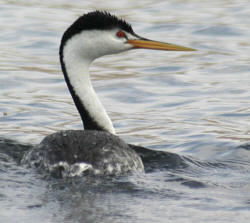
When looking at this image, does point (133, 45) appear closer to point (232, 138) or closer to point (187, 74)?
point (232, 138)

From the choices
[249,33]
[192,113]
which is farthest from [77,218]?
[249,33]

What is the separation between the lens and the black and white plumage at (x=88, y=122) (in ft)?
23.3

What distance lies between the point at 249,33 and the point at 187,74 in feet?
8.58

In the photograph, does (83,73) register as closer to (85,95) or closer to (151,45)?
(85,95)

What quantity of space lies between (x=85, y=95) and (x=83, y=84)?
0.11 meters

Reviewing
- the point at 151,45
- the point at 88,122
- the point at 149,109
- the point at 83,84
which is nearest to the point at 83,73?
the point at 83,84

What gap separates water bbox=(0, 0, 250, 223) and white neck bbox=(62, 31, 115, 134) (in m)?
0.74

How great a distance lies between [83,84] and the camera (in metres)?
8.18

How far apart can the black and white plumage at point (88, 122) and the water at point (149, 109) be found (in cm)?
14

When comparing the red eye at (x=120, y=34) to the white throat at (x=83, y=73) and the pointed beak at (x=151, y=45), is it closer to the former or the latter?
the pointed beak at (x=151, y=45)

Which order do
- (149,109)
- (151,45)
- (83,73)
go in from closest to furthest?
(83,73), (151,45), (149,109)

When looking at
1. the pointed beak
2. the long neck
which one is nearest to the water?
the long neck

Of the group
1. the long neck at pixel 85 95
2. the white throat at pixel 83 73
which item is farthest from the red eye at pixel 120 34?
the long neck at pixel 85 95

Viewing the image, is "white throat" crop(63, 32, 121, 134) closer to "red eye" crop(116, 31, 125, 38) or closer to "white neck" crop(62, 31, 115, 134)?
"white neck" crop(62, 31, 115, 134)
